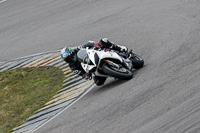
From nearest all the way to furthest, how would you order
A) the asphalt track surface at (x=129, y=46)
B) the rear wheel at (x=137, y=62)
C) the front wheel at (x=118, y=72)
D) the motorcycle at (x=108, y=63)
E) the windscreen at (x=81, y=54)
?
the asphalt track surface at (x=129, y=46) < the front wheel at (x=118, y=72) < the motorcycle at (x=108, y=63) < the windscreen at (x=81, y=54) < the rear wheel at (x=137, y=62)

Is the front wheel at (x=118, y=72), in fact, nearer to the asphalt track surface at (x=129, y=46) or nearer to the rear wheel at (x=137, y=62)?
the asphalt track surface at (x=129, y=46)

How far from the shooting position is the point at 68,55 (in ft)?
38.9

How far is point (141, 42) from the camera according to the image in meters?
14.3

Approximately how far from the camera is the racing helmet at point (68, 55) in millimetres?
11828

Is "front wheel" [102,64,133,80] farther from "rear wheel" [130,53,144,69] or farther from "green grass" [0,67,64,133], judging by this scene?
"green grass" [0,67,64,133]

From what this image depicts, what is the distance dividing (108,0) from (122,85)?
348 inches

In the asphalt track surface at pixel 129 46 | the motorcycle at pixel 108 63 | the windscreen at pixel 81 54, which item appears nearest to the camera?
the asphalt track surface at pixel 129 46

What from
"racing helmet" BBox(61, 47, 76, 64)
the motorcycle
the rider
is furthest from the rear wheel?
"racing helmet" BBox(61, 47, 76, 64)

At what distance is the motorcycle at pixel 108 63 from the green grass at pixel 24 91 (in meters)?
2.23

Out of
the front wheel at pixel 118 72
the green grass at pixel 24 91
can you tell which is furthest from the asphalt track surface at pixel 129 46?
the green grass at pixel 24 91

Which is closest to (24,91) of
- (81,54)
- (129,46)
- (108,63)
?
(81,54)

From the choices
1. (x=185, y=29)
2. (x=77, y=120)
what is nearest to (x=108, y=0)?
(x=185, y=29)

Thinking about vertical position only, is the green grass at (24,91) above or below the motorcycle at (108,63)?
below

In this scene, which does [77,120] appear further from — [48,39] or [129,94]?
[48,39]
